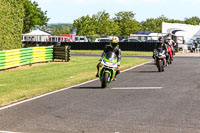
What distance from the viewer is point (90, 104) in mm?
9805

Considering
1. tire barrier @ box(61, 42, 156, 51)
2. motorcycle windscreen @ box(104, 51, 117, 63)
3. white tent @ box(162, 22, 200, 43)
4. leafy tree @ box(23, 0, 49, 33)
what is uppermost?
leafy tree @ box(23, 0, 49, 33)

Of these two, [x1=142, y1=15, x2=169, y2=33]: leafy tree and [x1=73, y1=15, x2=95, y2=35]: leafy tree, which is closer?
[x1=73, y1=15, x2=95, y2=35]: leafy tree

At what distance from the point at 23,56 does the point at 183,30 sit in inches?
1322

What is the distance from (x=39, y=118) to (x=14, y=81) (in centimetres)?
789

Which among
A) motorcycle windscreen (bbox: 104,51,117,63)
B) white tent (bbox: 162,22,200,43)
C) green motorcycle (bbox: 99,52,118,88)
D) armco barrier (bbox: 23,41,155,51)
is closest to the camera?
green motorcycle (bbox: 99,52,118,88)

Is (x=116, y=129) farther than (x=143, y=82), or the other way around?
(x=143, y=82)

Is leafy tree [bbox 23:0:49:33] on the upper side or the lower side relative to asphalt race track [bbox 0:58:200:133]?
upper

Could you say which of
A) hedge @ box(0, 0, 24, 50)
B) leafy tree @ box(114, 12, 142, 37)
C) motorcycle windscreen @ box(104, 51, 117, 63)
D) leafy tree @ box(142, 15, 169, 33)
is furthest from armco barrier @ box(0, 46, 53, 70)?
leafy tree @ box(142, 15, 169, 33)

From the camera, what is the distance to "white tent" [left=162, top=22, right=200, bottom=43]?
171 ft

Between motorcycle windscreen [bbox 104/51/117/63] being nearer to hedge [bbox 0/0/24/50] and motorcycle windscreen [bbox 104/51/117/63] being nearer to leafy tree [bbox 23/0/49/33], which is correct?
hedge [bbox 0/0/24/50]

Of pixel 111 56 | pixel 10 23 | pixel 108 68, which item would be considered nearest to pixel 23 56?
pixel 10 23

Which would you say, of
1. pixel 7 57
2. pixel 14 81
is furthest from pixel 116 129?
pixel 7 57

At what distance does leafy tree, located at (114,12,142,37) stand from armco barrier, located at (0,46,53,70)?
3464 inches

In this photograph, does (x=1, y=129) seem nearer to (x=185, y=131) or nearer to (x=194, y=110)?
(x=185, y=131)
